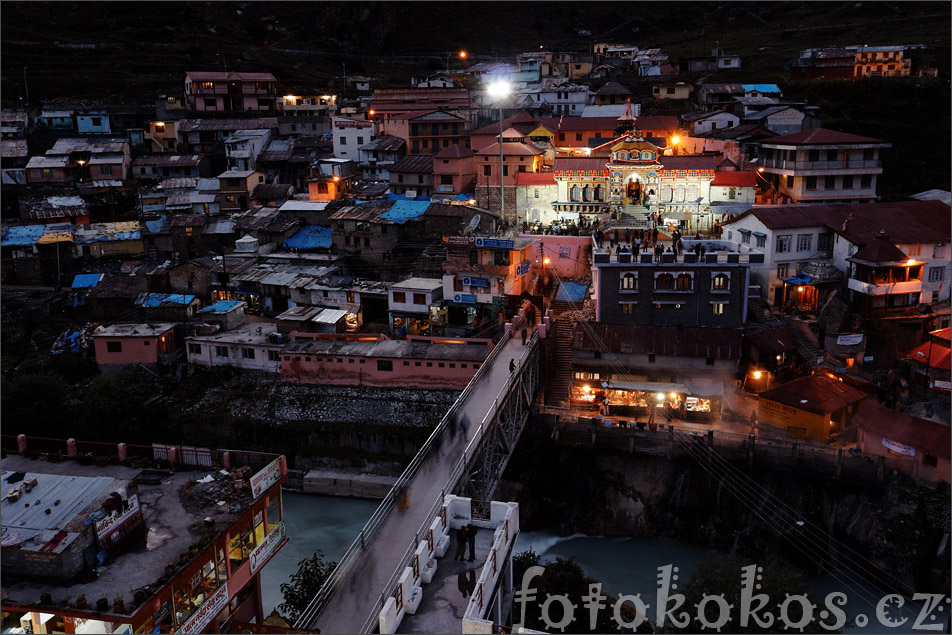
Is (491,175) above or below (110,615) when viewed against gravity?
above

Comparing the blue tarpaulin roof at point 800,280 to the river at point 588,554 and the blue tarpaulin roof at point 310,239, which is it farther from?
the blue tarpaulin roof at point 310,239

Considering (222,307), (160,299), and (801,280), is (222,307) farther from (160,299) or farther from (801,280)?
(801,280)

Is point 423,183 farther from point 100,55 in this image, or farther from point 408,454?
point 100,55

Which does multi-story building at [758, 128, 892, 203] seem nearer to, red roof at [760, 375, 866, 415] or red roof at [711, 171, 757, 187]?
red roof at [711, 171, 757, 187]

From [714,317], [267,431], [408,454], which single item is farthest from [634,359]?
[267,431]

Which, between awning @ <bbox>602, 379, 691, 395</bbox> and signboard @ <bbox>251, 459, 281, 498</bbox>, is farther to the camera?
awning @ <bbox>602, 379, 691, 395</bbox>

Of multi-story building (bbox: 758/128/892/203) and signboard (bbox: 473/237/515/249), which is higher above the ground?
A: multi-story building (bbox: 758/128/892/203)

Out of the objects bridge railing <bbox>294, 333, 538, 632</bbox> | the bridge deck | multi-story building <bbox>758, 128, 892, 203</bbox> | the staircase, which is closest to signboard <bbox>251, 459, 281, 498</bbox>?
bridge railing <bbox>294, 333, 538, 632</bbox>
